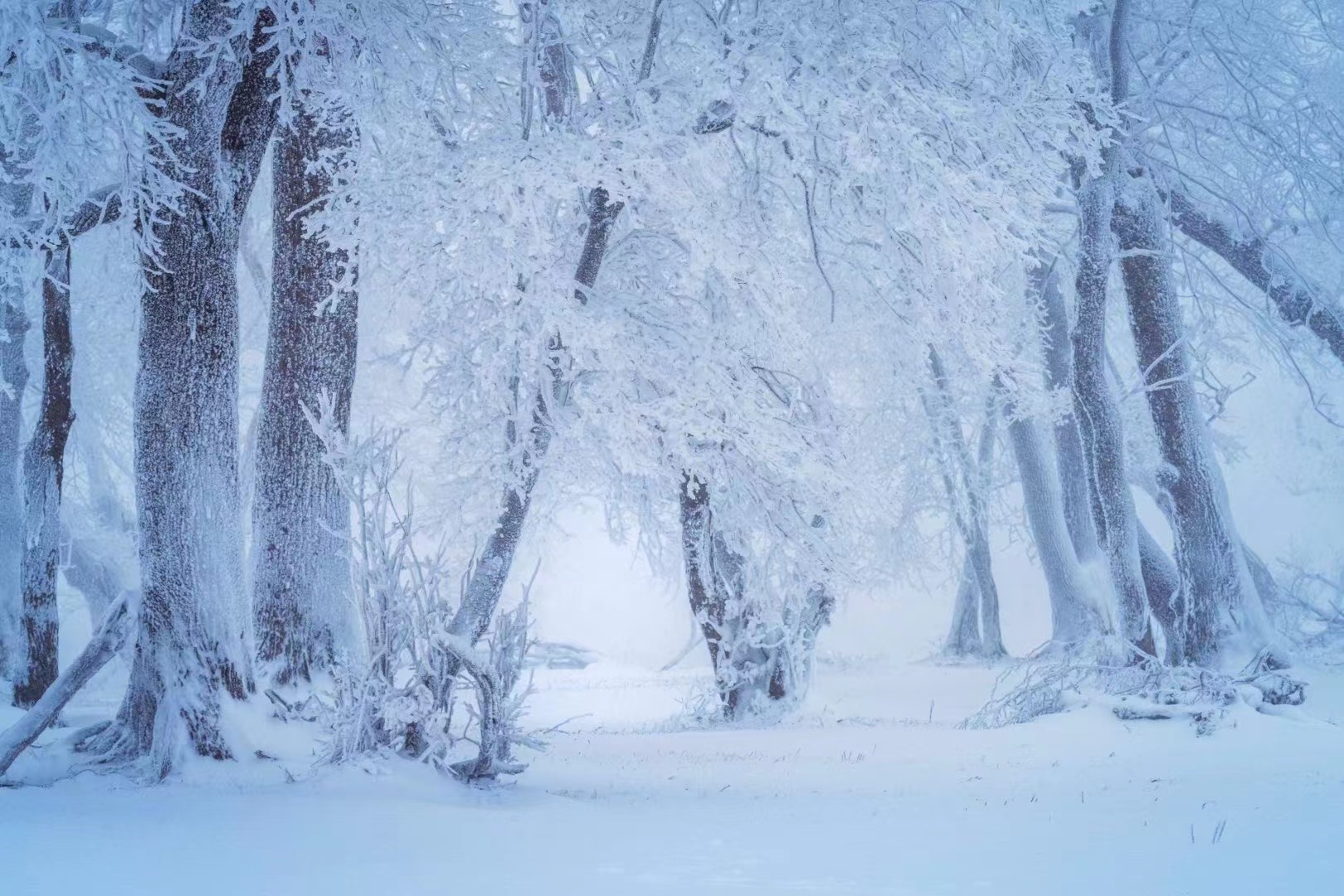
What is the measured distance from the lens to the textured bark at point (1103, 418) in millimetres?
10211

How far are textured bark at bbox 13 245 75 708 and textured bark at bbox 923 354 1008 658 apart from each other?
12.0 metres

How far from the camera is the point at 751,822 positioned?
4.86 m

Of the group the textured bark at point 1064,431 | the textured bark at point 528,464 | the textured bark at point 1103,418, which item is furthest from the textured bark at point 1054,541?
the textured bark at point 528,464

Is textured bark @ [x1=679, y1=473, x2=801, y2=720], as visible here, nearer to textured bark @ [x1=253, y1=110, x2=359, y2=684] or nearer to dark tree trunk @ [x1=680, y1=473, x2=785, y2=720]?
dark tree trunk @ [x1=680, y1=473, x2=785, y2=720]

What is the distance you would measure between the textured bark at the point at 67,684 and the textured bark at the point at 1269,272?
1089 cm

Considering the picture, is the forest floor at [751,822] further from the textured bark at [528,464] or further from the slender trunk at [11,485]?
the slender trunk at [11,485]

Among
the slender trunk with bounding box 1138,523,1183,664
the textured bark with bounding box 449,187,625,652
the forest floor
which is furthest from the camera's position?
the slender trunk with bounding box 1138,523,1183,664

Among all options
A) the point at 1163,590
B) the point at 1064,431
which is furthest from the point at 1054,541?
the point at 1163,590

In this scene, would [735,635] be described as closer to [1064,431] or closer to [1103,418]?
[1103,418]

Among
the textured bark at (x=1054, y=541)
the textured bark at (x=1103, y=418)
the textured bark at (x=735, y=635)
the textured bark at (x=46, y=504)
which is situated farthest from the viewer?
the textured bark at (x=1054, y=541)

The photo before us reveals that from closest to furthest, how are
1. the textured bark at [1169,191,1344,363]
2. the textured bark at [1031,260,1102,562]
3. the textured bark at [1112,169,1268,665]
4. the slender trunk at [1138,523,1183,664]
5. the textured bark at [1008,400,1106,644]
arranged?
the textured bark at [1112,169,1268,665]
the slender trunk at [1138,523,1183,664]
the textured bark at [1169,191,1344,363]
the textured bark at [1031,260,1102,562]
the textured bark at [1008,400,1106,644]

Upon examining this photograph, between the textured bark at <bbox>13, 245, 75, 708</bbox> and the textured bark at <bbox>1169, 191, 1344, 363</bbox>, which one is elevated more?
the textured bark at <bbox>1169, 191, 1344, 363</bbox>

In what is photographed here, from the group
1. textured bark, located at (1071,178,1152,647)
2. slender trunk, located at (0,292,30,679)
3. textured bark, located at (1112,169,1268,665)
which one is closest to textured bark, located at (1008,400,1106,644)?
textured bark, located at (1112,169,1268,665)

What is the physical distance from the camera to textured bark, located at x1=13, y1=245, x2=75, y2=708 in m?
9.88
